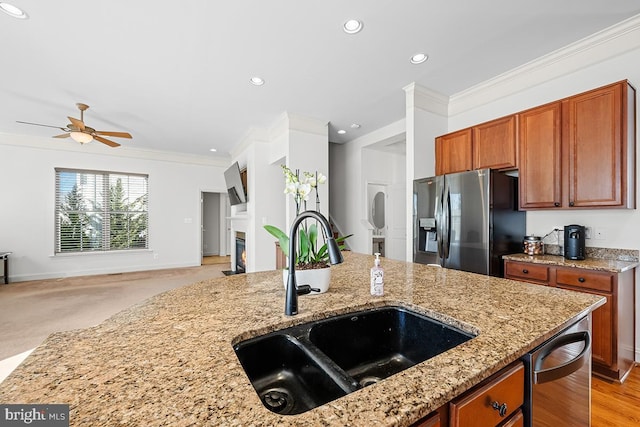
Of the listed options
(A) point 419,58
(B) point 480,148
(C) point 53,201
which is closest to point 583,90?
(B) point 480,148

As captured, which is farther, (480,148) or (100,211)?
(100,211)

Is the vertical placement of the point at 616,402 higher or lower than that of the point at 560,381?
lower

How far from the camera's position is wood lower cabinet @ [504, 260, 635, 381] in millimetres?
1942

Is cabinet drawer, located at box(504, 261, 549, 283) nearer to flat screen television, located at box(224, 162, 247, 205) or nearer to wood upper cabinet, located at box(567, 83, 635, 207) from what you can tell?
wood upper cabinet, located at box(567, 83, 635, 207)

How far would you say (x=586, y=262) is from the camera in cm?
217

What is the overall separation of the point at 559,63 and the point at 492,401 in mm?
3281

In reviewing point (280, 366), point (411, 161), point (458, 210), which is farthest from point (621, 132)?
point (280, 366)

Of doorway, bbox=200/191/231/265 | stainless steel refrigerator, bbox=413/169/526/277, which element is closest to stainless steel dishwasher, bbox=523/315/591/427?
stainless steel refrigerator, bbox=413/169/526/277

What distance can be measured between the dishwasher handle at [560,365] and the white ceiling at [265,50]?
223 centimetres

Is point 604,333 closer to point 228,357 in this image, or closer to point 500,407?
point 500,407

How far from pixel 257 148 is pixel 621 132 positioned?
440 centimetres

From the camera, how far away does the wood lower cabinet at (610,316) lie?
6.37 feet

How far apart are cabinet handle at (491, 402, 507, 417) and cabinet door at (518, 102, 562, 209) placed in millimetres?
2411

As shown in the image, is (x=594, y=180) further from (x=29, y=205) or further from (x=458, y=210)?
(x=29, y=205)
